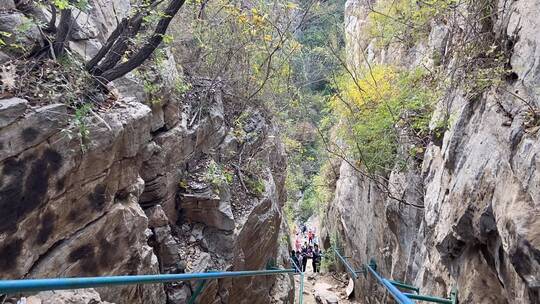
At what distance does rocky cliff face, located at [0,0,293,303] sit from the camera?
3.26 meters

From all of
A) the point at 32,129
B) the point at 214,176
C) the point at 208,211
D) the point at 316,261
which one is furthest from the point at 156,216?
the point at 316,261

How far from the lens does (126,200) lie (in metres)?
4.43

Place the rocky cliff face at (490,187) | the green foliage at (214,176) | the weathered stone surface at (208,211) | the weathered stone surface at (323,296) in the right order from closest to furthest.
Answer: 1. the rocky cliff face at (490,187)
2. the weathered stone surface at (208,211)
3. the green foliage at (214,176)
4. the weathered stone surface at (323,296)

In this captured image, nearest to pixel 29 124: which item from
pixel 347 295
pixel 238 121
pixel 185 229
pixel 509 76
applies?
pixel 185 229

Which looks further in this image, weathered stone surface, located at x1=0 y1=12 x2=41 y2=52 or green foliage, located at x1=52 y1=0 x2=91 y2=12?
weathered stone surface, located at x1=0 y1=12 x2=41 y2=52

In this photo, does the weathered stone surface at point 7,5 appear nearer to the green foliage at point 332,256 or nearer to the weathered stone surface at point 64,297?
the weathered stone surface at point 64,297

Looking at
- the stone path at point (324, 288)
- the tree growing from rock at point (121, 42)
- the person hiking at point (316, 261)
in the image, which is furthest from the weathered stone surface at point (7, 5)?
the person hiking at point (316, 261)

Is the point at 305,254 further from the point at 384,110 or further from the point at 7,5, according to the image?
the point at 7,5

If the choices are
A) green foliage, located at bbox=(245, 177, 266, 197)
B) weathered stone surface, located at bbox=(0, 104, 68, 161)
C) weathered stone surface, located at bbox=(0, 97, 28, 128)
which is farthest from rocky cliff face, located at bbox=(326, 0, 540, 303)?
weathered stone surface, located at bbox=(0, 97, 28, 128)

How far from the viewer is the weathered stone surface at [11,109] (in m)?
3.10

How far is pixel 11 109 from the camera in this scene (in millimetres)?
3154

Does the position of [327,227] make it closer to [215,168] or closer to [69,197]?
[215,168]

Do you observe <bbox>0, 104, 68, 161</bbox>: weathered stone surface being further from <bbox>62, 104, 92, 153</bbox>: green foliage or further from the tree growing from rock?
the tree growing from rock

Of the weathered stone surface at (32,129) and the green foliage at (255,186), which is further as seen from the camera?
the green foliage at (255,186)
